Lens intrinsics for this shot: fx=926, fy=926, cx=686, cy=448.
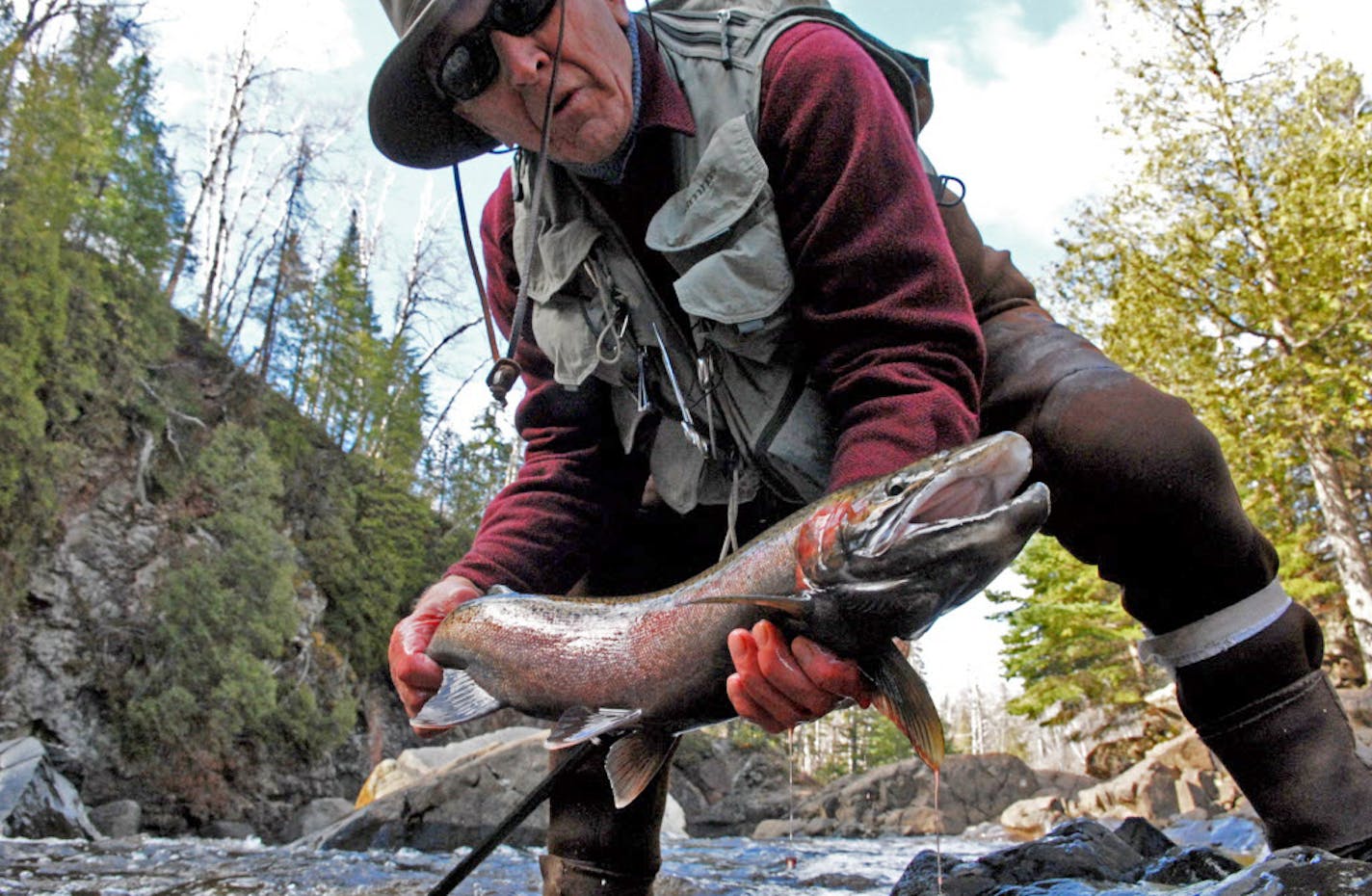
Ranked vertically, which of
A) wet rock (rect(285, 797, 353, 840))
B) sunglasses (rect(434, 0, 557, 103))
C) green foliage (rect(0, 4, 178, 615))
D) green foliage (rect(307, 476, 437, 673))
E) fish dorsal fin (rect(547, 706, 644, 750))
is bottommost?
wet rock (rect(285, 797, 353, 840))

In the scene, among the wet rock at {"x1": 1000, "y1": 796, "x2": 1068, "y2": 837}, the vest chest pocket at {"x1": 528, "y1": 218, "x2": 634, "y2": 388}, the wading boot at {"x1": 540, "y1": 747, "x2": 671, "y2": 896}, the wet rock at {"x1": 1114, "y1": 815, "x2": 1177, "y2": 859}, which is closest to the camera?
the vest chest pocket at {"x1": 528, "y1": 218, "x2": 634, "y2": 388}

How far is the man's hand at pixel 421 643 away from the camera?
2439 mm

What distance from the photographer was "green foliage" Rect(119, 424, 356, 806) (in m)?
15.8

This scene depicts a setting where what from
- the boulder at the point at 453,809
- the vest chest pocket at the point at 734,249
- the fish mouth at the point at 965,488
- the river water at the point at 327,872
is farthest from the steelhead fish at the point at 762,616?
the boulder at the point at 453,809

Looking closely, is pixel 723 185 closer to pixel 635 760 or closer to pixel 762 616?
pixel 762 616

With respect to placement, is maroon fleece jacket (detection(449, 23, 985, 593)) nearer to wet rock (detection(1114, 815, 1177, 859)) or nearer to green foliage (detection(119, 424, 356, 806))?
wet rock (detection(1114, 815, 1177, 859))

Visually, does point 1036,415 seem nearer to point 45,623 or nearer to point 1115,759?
point 45,623

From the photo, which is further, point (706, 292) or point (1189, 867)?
point (1189, 867)

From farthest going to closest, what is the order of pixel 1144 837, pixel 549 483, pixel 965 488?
pixel 1144 837, pixel 549 483, pixel 965 488

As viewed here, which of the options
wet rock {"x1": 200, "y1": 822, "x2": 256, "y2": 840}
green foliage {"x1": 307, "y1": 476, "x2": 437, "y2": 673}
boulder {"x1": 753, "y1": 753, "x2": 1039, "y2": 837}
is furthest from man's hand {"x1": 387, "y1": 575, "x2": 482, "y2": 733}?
green foliage {"x1": 307, "y1": 476, "x2": 437, "y2": 673}

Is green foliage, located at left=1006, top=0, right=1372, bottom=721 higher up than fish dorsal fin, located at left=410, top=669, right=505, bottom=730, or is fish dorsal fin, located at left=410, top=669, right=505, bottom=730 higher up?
green foliage, located at left=1006, top=0, right=1372, bottom=721

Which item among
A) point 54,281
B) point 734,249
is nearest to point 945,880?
point 734,249

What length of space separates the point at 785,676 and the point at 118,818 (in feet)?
49.9

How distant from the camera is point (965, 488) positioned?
4.79ft
